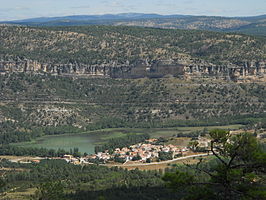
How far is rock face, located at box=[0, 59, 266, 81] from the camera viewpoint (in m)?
123

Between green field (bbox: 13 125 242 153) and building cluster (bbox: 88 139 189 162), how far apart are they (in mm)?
4875

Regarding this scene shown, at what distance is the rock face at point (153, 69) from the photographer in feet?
403

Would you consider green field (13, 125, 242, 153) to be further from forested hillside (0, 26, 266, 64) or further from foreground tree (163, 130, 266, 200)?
foreground tree (163, 130, 266, 200)

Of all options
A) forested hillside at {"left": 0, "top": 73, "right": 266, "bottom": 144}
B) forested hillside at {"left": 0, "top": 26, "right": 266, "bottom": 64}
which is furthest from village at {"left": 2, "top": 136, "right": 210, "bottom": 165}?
forested hillside at {"left": 0, "top": 26, "right": 266, "bottom": 64}

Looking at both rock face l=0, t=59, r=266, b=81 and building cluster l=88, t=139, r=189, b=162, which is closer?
building cluster l=88, t=139, r=189, b=162

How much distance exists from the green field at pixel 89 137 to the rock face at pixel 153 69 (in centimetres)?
2200

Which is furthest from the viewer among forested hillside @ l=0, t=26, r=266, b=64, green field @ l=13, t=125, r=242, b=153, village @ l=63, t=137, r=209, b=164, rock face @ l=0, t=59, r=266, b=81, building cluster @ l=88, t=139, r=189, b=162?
forested hillside @ l=0, t=26, r=266, b=64

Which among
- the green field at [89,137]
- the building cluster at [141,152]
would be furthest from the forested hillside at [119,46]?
the building cluster at [141,152]

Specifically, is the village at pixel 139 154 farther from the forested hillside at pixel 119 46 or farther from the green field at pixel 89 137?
the forested hillside at pixel 119 46

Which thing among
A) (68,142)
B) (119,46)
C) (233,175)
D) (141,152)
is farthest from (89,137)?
(233,175)

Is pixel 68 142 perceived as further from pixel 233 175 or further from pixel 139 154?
pixel 233 175

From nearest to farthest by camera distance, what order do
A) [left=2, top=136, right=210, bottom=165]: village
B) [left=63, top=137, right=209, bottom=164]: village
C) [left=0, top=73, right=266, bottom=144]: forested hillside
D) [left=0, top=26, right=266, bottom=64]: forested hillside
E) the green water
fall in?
[left=2, top=136, right=210, bottom=165]: village
[left=63, top=137, right=209, bottom=164]: village
the green water
[left=0, top=73, right=266, bottom=144]: forested hillside
[left=0, top=26, right=266, bottom=64]: forested hillside

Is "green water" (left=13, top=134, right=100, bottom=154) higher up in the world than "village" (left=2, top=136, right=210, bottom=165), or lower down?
lower down

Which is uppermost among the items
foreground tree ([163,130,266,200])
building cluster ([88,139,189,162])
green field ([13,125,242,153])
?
foreground tree ([163,130,266,200])
